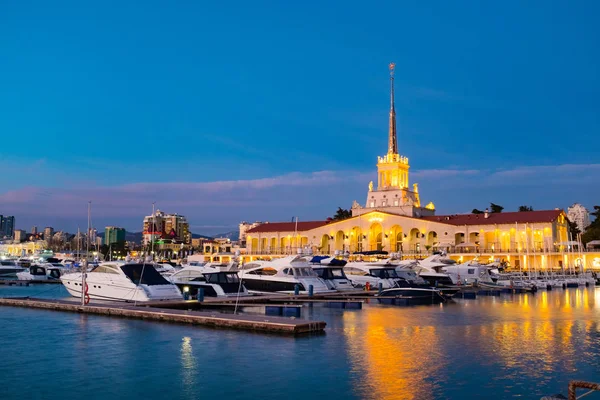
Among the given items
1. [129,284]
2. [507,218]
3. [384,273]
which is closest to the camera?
[129,284]

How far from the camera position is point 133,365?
1792cm

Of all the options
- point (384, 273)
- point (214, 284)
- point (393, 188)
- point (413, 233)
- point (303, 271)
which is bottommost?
point (214, 284)

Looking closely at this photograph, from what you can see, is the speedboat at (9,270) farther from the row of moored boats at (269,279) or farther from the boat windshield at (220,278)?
the boat windshield at (220,278)

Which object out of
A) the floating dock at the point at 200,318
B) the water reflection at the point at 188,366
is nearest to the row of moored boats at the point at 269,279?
the floating dock at the point at 200,318

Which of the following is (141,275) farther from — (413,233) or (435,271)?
(413,233)

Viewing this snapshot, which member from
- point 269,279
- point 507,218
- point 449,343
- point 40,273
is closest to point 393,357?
point 449,343

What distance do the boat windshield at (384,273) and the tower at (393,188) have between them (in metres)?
69.4

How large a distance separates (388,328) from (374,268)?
25684 millimetres

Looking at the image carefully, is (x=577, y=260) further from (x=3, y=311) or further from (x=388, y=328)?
(x=3, y=311)

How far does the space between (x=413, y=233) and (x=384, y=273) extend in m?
65.2

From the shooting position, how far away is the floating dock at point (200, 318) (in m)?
23.7

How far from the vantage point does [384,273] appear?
51.2 m

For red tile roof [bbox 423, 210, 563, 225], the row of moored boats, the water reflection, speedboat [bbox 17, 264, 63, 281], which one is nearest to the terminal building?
red tile roof [bbox 423, 210, 563, 225]

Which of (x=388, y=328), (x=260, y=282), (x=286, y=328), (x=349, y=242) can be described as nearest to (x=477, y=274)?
(x=260, y=282)
